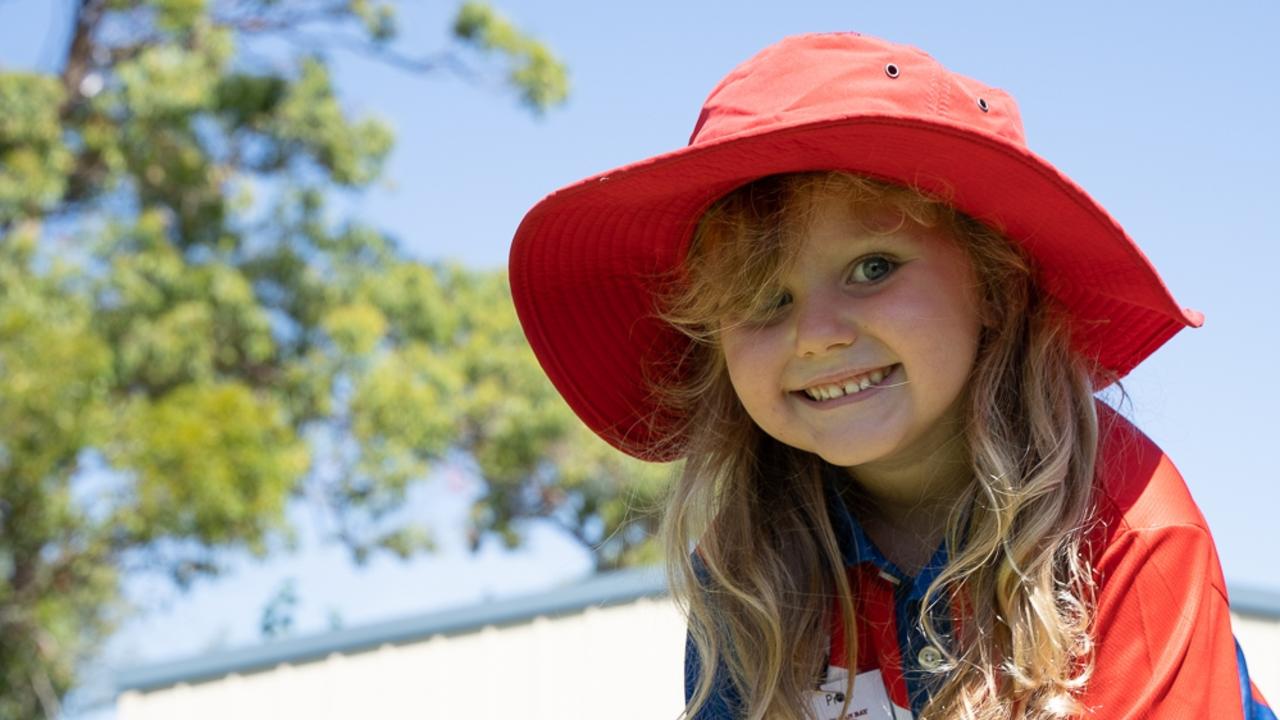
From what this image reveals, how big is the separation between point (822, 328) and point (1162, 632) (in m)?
0.53

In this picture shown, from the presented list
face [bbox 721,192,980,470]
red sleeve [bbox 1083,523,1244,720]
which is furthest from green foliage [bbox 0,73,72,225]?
red sleeve [bbox 1083,523,1244,720]

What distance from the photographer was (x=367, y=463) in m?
12.2

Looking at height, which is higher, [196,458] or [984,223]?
[984,223]

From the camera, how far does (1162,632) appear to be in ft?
5.94

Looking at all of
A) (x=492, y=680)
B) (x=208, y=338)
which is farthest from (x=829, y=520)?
(x=208, y=338)

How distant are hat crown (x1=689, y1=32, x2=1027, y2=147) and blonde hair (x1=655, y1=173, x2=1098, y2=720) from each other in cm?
12

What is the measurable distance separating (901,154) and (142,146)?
10.9m

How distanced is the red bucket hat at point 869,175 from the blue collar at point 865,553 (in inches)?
14.1

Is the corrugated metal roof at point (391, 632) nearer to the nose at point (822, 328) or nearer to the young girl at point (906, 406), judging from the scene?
the young girl at point (906, 406)

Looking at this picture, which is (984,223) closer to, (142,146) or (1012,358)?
(1012,358)

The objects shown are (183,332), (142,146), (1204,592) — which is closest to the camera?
(1204,592)

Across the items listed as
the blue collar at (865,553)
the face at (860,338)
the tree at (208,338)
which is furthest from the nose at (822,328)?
the tree at (208,338)

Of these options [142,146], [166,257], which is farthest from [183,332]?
[142,146]

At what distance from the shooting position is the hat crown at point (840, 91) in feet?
6.17
